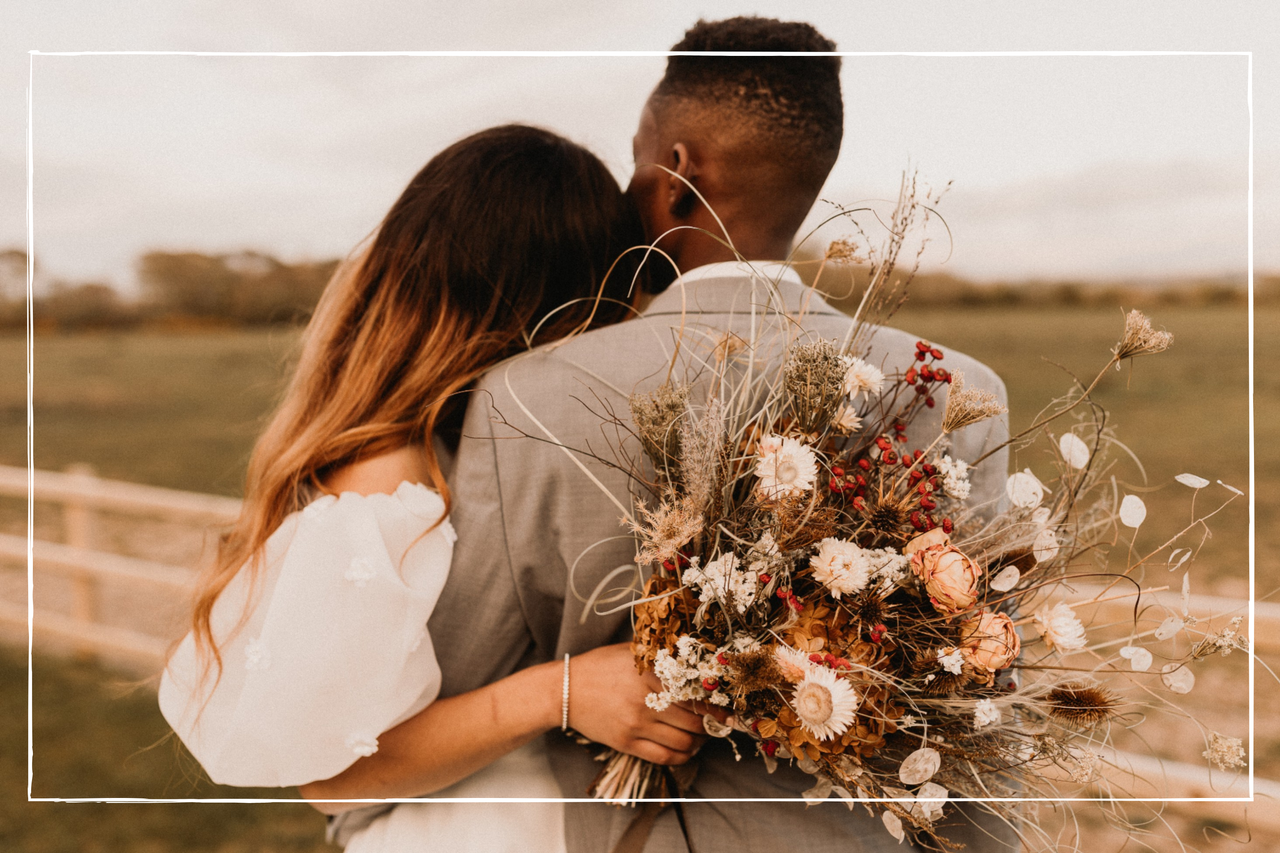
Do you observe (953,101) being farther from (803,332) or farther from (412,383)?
(412,383)

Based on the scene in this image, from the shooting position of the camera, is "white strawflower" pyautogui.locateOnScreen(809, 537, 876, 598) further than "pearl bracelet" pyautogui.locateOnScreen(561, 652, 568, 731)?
No

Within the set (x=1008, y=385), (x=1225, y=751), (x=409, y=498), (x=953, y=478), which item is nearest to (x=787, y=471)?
(x=953, y=478)

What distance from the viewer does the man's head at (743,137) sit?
119 centimetres

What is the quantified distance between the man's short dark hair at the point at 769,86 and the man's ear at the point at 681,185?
8 cm

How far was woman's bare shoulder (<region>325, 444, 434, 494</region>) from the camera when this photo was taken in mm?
1120

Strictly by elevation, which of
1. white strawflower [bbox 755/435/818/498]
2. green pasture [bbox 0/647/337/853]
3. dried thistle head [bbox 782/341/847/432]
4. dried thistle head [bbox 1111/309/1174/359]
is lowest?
green pasture [bbox 0/647/337/853]

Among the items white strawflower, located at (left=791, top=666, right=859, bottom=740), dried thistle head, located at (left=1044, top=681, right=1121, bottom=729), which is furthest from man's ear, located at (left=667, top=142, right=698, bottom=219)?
dried thistle head, located at (left=1044, top=681, right=1121, bottom=729)

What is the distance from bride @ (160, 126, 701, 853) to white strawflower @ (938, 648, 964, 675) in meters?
0.34

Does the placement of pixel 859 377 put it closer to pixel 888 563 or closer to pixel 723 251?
pixel 888 563

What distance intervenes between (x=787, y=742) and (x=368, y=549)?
61 cm

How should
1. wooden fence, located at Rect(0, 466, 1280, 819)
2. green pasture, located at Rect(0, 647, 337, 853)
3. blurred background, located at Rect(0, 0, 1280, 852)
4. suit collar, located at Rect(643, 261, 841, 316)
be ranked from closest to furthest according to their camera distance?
suit collar, located at Rect(643, 261, 841, 316), blurred background, located at Rect(0, 0, 1280, 852), green pasture, located at Rect(0, 647, 337, 853), wooden fence, located at Rect(0, 466, 1280, 819)

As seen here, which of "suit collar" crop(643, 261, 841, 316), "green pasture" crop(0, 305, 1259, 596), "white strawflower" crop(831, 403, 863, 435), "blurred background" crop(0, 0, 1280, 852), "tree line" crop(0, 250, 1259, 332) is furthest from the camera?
"tree line" crop(0, 250, 1259, 332)

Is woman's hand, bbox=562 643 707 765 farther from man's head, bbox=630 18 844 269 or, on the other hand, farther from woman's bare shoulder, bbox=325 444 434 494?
man's head, bbox=630 18 844 269

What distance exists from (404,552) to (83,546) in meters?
4.00
